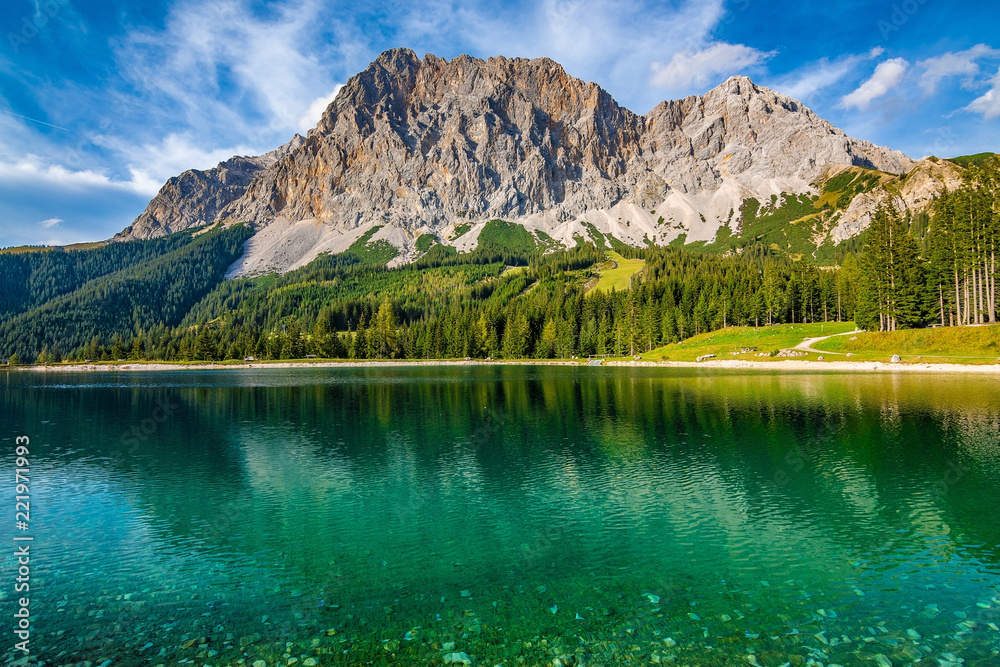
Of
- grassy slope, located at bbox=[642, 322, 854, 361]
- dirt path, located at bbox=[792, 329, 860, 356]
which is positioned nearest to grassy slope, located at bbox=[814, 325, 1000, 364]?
dirt path, located at bbox=[792, 329, 860, 356]

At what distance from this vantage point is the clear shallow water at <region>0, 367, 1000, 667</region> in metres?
11.9

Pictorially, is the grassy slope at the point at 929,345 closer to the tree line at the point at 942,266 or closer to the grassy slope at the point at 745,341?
the tree line at the point at 942,266

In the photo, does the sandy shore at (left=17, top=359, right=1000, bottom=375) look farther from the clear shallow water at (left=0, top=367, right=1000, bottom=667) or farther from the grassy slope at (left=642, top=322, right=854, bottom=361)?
the clear shallow water at (left=0, top=367, right=1000, bottom=667)

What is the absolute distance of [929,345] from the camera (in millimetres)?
85250

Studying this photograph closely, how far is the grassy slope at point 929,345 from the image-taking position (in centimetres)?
7675

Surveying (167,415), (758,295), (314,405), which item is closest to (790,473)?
(314,405)

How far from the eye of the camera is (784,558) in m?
16.3

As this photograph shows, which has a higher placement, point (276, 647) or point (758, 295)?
point (758, 295)

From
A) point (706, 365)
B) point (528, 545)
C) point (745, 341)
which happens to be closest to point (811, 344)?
point (745, 341)

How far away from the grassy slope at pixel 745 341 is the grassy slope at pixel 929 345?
15.6m

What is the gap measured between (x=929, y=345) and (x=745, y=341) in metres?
41.8

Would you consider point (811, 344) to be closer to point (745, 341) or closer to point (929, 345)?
point (745, 341)

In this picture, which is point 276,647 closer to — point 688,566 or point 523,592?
point 523,592

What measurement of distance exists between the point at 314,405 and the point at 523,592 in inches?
1947
